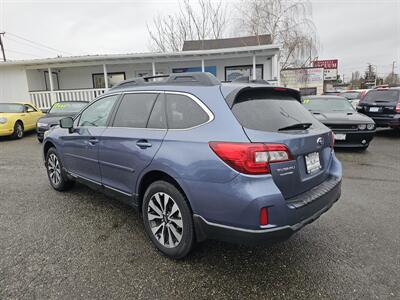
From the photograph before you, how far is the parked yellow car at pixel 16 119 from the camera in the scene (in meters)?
9.64

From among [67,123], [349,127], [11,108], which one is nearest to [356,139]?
[349,127]

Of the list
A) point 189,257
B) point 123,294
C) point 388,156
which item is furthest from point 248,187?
point 388,156

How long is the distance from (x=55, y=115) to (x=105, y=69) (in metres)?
5.98

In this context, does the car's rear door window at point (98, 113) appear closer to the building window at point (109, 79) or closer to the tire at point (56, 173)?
the tire at point (56, 173)

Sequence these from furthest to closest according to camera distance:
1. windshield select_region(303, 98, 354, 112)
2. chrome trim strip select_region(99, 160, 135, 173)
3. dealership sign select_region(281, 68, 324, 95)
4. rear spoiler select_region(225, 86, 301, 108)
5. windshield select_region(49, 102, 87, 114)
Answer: dealership sign select_region(281, 68, 324, 95), windshield select_region(49, 102, 87, 114), windshield select_region(303, 98, 354, 112), chrome trim strip select_region(99, 160, 135, 173), rear spoiler select_region(225, 86, 301, 108)

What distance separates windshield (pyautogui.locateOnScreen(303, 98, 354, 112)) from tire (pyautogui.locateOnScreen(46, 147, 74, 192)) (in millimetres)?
6720

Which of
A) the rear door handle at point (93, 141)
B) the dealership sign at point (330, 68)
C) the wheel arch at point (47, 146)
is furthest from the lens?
the dealership sign at point (330, 68)

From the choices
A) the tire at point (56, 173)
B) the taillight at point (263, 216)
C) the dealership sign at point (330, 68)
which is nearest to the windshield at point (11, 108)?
the tire at point (56, 173)

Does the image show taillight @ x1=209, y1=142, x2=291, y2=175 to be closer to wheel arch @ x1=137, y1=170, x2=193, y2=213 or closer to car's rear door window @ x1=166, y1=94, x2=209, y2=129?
car's rear door window @ x1=166, y1=94, x2=209, y2=129

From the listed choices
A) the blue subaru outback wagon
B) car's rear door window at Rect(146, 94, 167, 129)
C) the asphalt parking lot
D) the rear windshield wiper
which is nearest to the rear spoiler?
the blue subaru outback wagon

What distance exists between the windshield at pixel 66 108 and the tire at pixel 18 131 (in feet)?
4.22

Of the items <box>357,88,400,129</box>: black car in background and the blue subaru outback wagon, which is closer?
the blue subaru outback wagon

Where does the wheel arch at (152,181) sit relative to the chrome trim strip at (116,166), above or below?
below

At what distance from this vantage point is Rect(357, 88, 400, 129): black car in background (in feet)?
28.8
